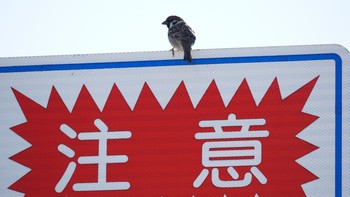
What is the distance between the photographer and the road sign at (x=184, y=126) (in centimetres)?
201

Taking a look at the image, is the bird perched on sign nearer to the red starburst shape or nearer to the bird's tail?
the bird's tail

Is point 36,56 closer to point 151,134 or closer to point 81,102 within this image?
point 81,102

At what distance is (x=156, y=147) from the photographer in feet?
6.82

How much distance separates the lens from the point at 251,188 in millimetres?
2016

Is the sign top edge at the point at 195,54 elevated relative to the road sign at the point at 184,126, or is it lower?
elevated

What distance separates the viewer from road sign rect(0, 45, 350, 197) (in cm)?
201

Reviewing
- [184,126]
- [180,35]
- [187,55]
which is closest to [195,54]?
[187,55]

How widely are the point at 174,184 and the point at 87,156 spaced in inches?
12.0

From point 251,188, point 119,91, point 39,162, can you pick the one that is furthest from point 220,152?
point 39,162

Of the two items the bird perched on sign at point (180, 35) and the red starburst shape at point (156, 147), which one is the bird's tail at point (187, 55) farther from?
the bird perched on sign at point (180, 35)

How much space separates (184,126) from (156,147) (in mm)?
115

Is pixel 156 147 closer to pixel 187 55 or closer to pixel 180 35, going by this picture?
pixel 187 55

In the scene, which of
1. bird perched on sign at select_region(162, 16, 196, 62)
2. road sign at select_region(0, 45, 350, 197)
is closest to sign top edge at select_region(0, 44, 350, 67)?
road sign at select_region(0, 45, 350, 197)

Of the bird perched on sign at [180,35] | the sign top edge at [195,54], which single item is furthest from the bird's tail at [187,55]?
the bird perched on sign at [180,35]
